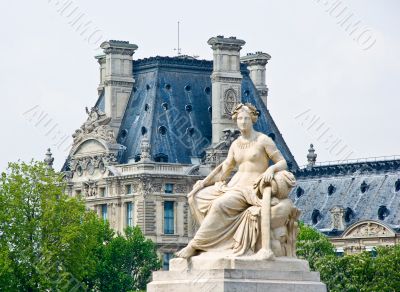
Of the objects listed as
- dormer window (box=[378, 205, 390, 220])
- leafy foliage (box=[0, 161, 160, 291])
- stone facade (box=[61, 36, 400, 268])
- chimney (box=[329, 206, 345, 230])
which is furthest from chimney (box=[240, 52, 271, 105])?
leafy foliage (box=[0, 161, 160, 291])

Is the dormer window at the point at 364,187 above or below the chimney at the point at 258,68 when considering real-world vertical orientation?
below

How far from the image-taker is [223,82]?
136 meters

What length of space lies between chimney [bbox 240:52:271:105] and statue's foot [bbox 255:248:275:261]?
344 feet

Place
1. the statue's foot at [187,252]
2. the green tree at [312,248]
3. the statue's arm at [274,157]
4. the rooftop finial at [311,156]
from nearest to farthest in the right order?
the statue's foot at [187,252], the statue's arm at [274,157], the green tree at [312,248], the rooftop finial at [311,156]

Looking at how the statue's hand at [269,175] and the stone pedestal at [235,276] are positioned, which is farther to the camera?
the statue's hand at [269,175]

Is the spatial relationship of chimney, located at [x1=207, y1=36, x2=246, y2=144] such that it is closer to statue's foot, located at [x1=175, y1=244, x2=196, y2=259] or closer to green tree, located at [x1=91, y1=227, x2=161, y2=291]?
green tree, located at [x1=91, y1=227, x2=161, y2=291]

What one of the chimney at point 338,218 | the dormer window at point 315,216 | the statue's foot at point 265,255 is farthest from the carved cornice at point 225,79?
the statue's foot at point 265,255

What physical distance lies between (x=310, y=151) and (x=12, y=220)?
5900 cm

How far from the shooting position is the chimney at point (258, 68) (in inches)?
5674

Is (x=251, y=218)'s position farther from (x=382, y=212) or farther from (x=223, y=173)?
(x=382, y=212)

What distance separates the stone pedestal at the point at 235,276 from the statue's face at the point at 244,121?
2.99 m

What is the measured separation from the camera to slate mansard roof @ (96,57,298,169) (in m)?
134

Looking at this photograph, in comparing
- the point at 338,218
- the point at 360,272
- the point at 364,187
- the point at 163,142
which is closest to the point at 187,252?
the point at 360,272

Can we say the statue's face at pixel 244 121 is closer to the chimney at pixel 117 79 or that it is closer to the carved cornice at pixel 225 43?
the carved cornice at pixel 225 43
